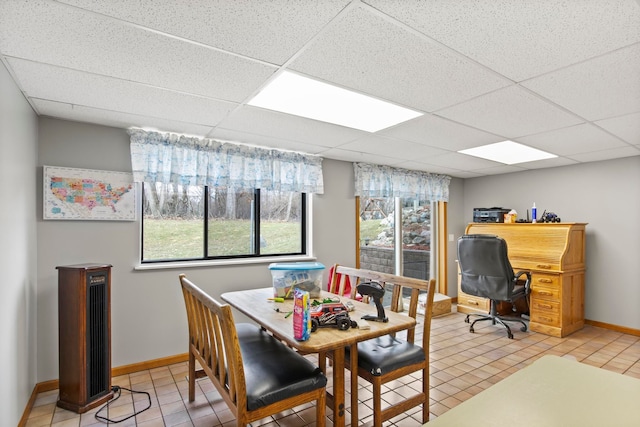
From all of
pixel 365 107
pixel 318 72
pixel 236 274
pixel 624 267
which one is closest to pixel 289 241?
pixel 236 274

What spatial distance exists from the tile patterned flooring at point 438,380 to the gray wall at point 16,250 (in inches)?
16.3

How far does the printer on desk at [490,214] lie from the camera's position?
4895 mm

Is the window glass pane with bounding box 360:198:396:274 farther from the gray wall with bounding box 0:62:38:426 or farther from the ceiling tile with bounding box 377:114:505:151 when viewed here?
the gray wall with bounding box 0:62:38:426

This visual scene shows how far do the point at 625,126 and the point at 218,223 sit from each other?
3801 mm

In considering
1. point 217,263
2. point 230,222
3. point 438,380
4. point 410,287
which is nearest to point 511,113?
point 410,287

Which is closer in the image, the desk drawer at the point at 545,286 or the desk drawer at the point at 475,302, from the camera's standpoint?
the desk drawer at the point at 545,286

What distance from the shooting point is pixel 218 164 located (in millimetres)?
3318

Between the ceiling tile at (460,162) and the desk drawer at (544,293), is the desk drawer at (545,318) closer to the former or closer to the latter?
the desk drawer at (544,293)

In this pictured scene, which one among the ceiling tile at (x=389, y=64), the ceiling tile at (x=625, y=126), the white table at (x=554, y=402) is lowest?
the white table at (x=554, y=402)

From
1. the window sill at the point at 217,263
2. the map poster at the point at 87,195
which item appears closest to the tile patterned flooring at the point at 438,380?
the window sill at the point at 217,263

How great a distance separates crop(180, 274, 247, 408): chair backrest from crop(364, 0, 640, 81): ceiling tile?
1536 mm

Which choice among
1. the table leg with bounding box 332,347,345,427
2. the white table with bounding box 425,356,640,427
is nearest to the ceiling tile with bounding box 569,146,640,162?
the white table with bounding box 425,356,640,427

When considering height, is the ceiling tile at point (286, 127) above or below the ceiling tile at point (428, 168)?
above

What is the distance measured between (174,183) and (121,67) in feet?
4.76
